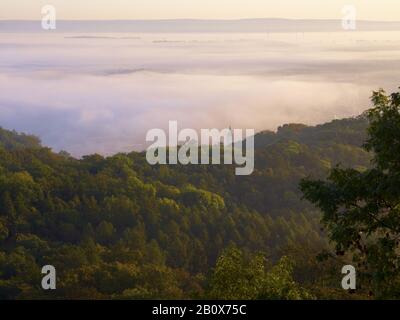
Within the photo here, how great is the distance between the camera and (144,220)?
250ft

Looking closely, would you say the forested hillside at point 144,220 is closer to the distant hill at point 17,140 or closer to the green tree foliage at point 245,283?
the green tree foliage at point 245,283

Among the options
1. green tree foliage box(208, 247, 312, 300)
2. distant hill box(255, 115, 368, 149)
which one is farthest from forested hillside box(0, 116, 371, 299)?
green tree foliage box(208, 247, 312, 300)

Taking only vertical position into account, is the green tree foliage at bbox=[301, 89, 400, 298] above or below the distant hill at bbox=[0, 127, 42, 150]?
below

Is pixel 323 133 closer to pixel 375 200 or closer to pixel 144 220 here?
pixel 144 220

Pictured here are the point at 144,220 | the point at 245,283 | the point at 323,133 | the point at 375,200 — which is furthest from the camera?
the point at 323,133

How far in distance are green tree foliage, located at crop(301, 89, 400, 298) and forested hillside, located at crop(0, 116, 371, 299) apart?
16.7m

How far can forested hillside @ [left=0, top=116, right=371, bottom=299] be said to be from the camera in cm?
4950

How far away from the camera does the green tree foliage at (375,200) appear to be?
13.1 m

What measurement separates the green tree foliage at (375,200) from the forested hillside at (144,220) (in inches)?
658

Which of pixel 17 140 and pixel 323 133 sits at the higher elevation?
pixel 323 133

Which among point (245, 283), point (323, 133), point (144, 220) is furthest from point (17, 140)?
point (245, 283)

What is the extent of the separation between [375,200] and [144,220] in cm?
6337

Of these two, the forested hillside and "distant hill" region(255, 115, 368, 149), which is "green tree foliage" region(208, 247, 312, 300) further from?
"distant hill" region(255, 115, 368, 149)
